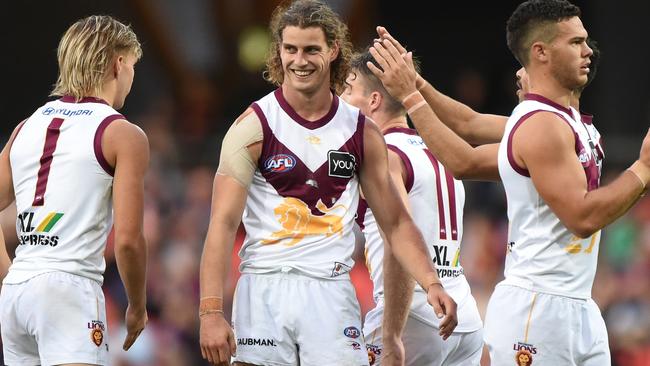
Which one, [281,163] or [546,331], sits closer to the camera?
[546,331]

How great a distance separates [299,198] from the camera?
6695mm

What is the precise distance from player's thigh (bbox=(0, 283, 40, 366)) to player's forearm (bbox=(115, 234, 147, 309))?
1.70 ft

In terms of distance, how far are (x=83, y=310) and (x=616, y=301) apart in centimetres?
785

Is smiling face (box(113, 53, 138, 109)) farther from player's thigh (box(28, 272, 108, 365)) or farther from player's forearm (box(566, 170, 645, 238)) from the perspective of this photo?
player's forearm (box(566, 170, 645, 238))

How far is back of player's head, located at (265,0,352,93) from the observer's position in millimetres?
6852

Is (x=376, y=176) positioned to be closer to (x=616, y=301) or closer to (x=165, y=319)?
(x=165, y=319)

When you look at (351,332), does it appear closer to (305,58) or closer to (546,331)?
(546,331)

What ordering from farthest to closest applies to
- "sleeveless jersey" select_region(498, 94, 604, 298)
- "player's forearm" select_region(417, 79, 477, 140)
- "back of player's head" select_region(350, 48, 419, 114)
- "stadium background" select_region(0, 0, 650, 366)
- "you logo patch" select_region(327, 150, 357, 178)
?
"stadium background" select_region(0, 0, 650, 366) → "back of player's head" select_region(350, 48, 419, 114) → "player's forearm" select_region(417, 79, 477, 140) → "you logo patch" select_region(327, 150, 357, 178) → "sleeveless jersey" select_region(498, 94, 604, 298)

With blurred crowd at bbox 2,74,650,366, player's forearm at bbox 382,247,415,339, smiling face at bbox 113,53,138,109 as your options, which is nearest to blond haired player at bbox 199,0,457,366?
player's forearm at bbox 382,247,415,339

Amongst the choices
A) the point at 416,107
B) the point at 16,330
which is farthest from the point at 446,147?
the point at 16,330

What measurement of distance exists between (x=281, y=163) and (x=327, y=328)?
2.95 ft

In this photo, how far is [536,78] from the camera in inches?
268

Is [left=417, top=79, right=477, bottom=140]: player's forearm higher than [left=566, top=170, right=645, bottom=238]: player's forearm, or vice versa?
[left=417, top=79, right=477, bottom=140]: player's forearm

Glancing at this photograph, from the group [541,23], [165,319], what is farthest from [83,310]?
[165,319]
